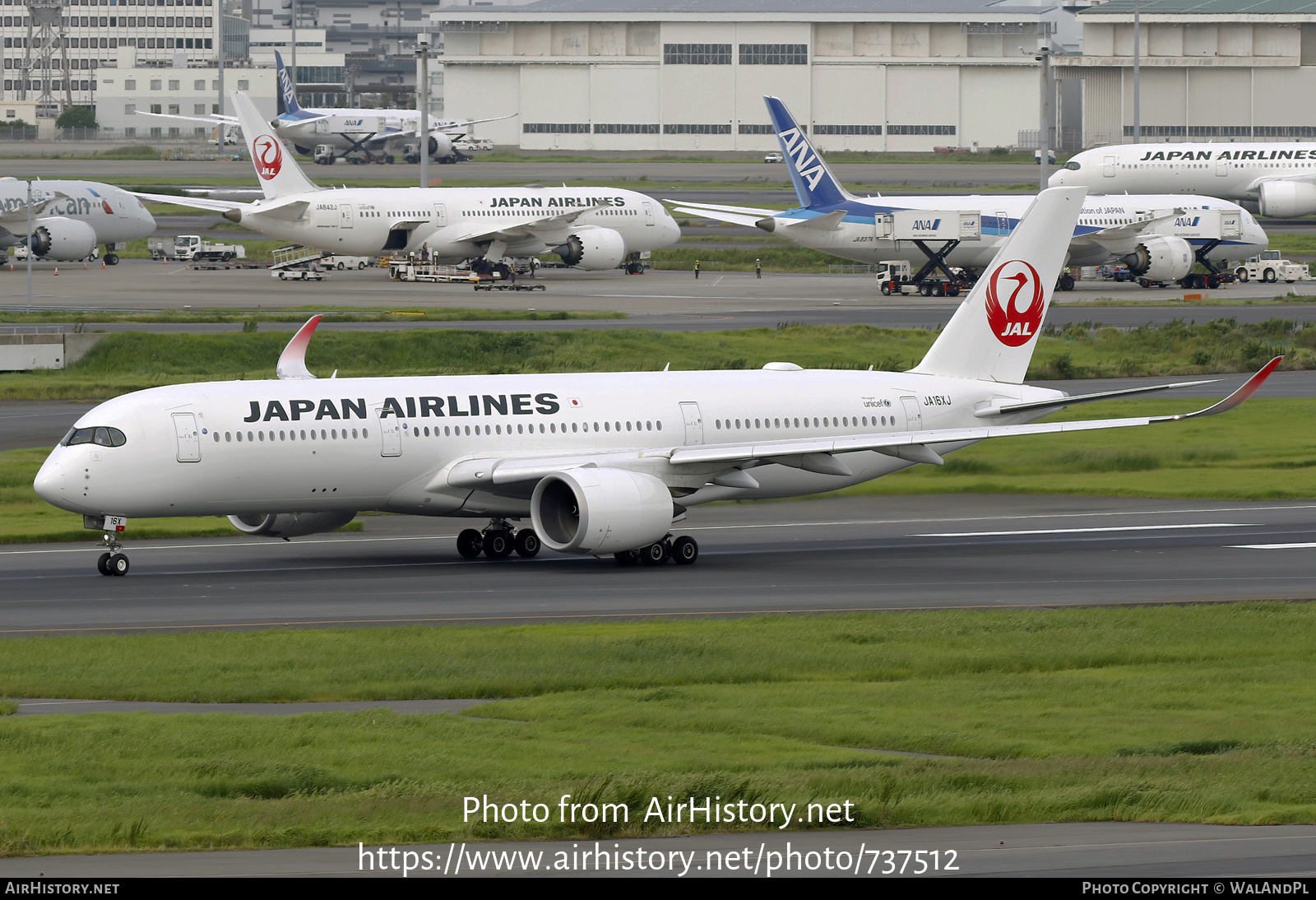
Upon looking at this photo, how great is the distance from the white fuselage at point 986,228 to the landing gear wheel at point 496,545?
2517 inches

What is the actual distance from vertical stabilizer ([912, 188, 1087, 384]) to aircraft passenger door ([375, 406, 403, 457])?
47.4 feet

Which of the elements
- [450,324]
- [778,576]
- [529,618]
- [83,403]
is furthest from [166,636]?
[450,324]

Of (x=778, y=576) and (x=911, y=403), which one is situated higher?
(x=911, y=403)

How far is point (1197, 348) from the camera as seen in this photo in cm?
7994

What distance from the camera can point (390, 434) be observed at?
39625 mm

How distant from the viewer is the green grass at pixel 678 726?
19.6 metres

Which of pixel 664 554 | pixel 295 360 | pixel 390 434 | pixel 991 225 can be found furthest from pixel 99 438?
pixel 991 225

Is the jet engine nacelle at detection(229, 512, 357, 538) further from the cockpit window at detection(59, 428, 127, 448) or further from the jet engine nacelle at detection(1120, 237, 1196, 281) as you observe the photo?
the jet engine nacelle at detection(1120, 237, 1196, 281)

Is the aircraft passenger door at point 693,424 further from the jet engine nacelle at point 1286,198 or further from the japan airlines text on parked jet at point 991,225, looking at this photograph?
the jet engine nacelle at point 1286,198

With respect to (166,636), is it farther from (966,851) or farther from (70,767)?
(966,851)

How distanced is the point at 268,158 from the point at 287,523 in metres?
65.6

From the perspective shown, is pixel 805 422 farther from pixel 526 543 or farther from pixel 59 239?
pixel 59 239

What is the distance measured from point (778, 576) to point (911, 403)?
314 inches

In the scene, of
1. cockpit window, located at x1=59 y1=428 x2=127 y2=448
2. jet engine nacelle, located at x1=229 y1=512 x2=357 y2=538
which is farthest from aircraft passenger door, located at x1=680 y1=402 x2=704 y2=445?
cockpit window, located at x1=59 y1=428 x2=127 y2=448
